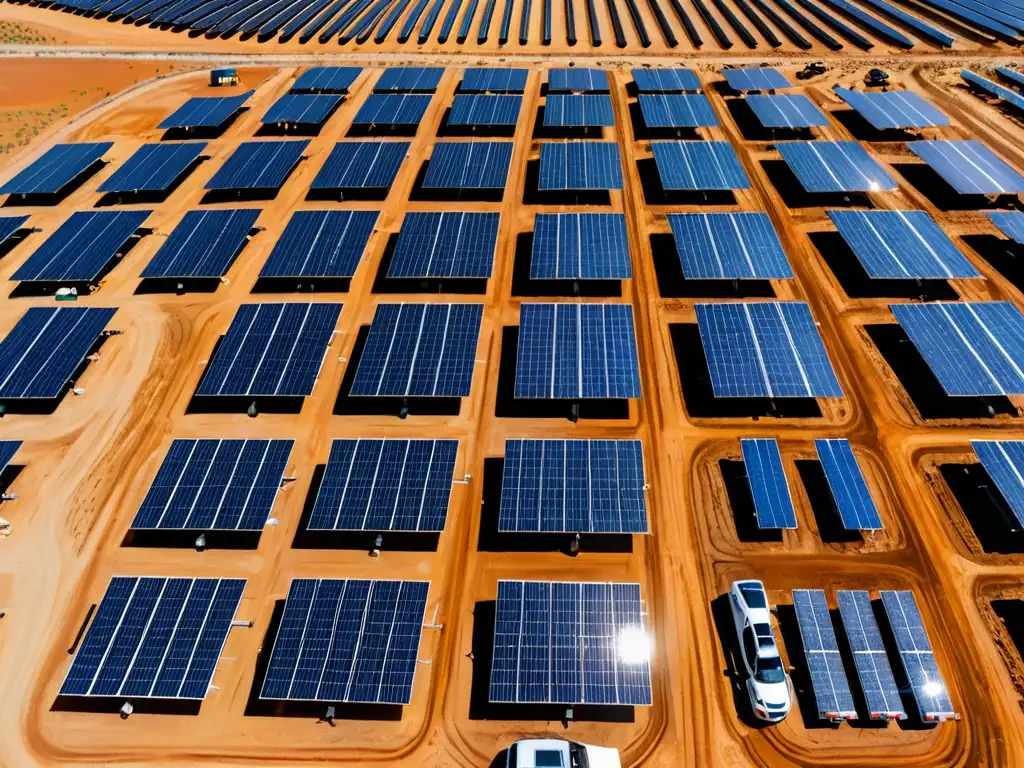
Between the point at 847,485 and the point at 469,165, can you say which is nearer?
the point at 847,485

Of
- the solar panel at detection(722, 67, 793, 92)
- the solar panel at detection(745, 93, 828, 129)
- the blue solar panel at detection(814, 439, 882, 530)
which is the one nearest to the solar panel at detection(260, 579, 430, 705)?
the blue solar panel at detection(814, 439, 882, 530)

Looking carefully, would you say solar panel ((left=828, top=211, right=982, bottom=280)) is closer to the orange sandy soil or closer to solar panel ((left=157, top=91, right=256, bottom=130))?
the orange sandy soil

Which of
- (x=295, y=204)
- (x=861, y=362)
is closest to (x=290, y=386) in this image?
(x=295, y=204)

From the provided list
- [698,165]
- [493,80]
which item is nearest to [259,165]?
[493,80]

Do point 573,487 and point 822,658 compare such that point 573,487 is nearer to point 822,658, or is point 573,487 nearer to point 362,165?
point 822,658

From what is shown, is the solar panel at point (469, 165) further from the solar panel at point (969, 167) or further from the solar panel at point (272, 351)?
the solar panel at point (969, 167)
